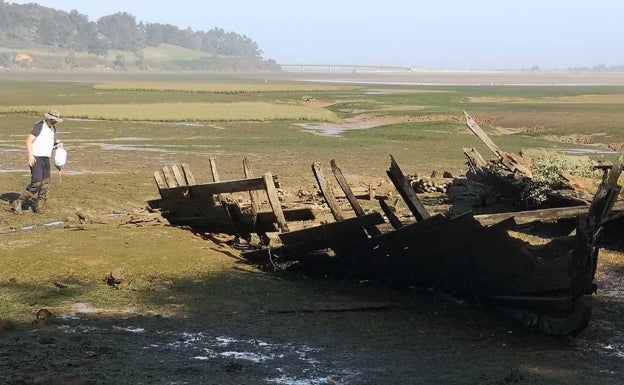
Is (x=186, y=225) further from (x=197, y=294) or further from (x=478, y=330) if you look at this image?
(x=478, y=330)

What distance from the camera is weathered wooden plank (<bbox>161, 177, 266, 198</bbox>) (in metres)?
10.4

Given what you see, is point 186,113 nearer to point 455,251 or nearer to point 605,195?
point 455,251

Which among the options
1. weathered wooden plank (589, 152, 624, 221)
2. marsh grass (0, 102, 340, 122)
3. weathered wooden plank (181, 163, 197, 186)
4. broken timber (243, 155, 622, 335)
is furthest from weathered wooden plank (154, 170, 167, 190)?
marsh grass (0, 102, 340, 122)

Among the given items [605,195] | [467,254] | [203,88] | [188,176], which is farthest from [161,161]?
[203,88]

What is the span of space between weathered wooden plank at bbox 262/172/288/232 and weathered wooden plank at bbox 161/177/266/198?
0.36ft

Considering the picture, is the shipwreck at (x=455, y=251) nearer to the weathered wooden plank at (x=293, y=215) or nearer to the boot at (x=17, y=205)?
the weathered wooden plank at (x=293, y=215)

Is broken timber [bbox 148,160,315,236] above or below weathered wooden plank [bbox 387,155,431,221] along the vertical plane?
below

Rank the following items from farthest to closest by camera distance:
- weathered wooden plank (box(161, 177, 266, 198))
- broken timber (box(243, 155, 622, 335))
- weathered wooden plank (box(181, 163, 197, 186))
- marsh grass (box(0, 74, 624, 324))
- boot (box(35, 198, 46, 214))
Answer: boot (box(35, 198, 46, 214)) < weathered wooden plank (box(181, 163, 197, 186)) < weathered wooden plank (box(161, 177, 266, 198)) < marsh grass (box(0, 74, 624, 324)) < broken timber (box(243, 155, 622, 335))

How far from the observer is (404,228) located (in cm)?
841

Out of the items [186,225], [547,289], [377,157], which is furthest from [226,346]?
[377,157]

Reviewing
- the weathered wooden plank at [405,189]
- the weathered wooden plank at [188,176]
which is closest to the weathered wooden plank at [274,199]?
the weathered wooden plank at [405,189]

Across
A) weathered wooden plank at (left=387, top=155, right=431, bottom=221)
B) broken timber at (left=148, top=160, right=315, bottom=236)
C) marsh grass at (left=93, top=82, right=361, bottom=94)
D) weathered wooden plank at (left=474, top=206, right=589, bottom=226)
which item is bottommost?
marsh grass at (left=93, top=82, right=361, bottom=94)

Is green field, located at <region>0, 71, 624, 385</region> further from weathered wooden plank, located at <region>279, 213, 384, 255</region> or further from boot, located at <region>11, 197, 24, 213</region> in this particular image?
weathered wooden plank, located at <region>279, 213, 384, 255</region>

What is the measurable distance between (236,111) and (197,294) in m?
35.9
